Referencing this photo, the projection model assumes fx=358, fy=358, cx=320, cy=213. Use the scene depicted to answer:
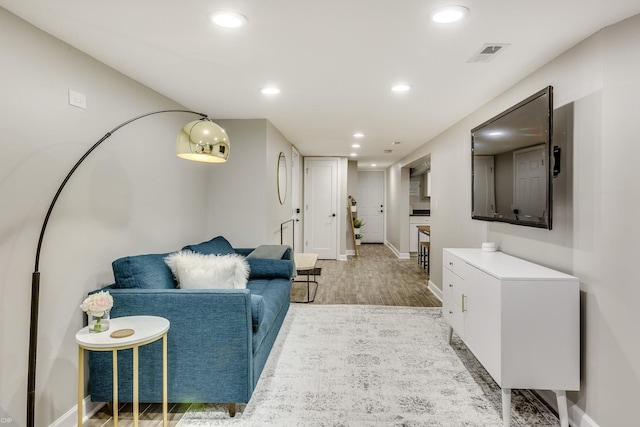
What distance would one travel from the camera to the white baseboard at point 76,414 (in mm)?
2018

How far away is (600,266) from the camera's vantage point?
1.91 meters

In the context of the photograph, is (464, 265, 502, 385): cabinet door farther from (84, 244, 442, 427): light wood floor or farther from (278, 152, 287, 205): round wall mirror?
(278, 152, 287, 205): round wall mirror

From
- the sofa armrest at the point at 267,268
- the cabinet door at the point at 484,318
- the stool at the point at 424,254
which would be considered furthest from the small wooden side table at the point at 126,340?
the stool at the point at 424,254

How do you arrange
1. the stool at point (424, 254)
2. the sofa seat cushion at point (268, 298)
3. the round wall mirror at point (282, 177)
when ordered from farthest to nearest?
the stool at point (424, 254)
the round wall mirror at point (282, 177)
the sofa seat cushion at point (268, 298)

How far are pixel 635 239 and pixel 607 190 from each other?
0.93 feet

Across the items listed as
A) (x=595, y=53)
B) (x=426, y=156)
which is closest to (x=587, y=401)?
(x=595, y=53)

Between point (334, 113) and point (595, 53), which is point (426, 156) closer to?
point (334, 113)

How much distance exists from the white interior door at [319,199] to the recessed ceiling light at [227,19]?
226 inches

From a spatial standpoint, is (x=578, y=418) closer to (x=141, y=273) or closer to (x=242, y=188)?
(x=141, y=273)

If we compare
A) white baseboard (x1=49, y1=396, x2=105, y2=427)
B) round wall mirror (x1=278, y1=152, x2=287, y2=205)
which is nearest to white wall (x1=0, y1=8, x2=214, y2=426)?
white baseboard (x1=49, y1=396, x2=105, y2=427)

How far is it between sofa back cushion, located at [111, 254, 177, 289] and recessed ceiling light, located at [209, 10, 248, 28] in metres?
1.51

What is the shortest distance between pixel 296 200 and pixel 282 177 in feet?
5.53

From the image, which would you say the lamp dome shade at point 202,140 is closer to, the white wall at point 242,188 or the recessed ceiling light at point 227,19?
the recessed ceiling light at point 227,19

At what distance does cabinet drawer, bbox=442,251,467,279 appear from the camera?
2736 millimetres
